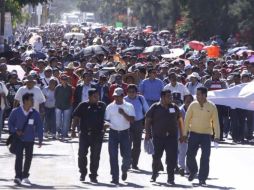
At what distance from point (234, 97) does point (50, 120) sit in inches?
182

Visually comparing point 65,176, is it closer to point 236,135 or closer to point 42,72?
point 236,135

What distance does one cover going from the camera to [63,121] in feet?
95.1

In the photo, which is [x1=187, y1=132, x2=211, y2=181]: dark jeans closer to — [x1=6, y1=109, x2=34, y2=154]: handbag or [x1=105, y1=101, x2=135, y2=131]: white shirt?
[x1=105, y1=101, x2=135, y2=131]: white shirt

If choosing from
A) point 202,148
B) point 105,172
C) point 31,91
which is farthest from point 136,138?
point 31,91

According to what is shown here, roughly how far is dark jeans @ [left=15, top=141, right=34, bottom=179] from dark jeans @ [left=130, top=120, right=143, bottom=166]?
2796mm

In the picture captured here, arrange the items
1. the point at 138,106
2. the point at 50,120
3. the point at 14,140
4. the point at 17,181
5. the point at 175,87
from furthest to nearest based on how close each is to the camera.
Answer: the point at 50,120
the point at 175,87
the point at 138,106
the point at 14,140
the point at 17,181

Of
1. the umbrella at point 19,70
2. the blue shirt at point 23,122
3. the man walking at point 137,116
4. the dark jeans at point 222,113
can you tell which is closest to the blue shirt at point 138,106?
the man walking at point 137,116

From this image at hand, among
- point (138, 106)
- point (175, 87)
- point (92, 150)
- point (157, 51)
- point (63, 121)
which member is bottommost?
point (92, 150)

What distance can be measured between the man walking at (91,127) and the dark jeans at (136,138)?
5.83 feet

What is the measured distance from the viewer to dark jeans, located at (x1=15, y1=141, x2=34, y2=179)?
19406mm

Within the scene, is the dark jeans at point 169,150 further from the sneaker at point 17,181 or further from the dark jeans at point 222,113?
the dark jeans at point 222,113

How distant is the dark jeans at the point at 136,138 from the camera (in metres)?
21.7

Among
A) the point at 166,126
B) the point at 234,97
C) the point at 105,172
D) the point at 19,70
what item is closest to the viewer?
the point at 166,126

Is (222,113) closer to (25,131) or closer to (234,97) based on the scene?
(234,97)
